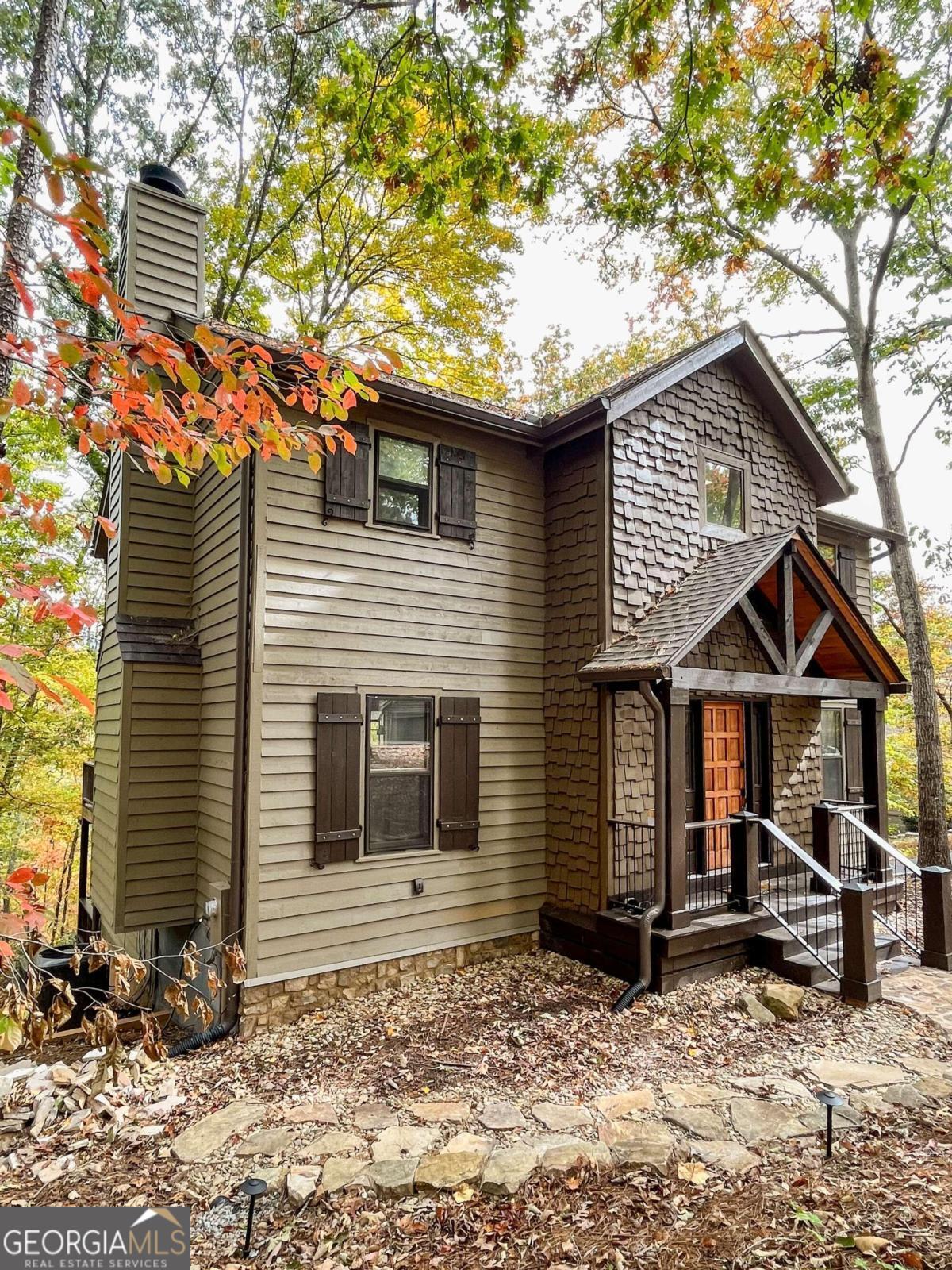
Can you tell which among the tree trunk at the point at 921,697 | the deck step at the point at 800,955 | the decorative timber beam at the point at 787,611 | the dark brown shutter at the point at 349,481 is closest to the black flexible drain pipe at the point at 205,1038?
the dark brown shutter at the point at 349,481

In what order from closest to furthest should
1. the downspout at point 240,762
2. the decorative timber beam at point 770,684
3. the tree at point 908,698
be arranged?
the downspout at point 240,762 → the decorative timber beam at point 770,684 → the tree at point 908,698

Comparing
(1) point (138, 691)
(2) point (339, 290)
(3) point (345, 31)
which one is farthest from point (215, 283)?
(1) point (138, 691)

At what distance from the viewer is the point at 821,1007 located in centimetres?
563

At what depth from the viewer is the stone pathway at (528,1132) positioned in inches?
138

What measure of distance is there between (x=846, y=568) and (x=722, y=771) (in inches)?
193

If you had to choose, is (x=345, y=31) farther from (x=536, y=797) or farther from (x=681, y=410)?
(x=536, y=797)

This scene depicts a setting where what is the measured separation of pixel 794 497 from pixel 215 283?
39.1 feet

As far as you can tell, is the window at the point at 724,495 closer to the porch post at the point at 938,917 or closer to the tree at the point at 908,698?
the porch post at the point at 938,917

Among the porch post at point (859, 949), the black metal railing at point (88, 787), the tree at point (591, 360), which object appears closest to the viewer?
the porch post at point (859, 949)

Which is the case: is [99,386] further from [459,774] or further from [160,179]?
[160,179]

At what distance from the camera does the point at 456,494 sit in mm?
7023

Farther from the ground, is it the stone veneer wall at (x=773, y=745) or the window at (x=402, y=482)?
the window at (x=402, y=482)

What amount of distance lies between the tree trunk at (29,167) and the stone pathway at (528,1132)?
4426 millimetres

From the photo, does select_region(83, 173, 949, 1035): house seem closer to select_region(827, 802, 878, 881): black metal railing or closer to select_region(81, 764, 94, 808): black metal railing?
select_region(827, 802, 878, 881): black metal railing
